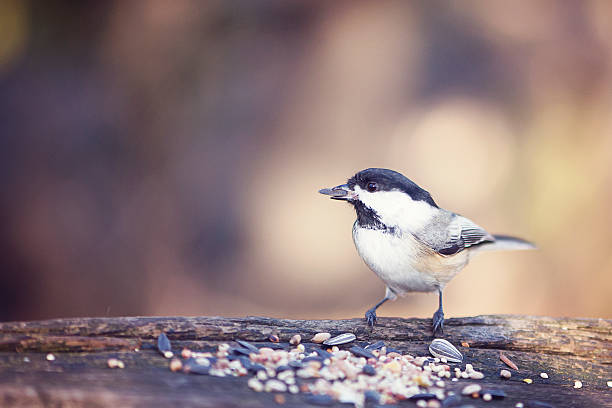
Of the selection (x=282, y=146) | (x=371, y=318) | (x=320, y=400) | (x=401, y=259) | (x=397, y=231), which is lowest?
(x=320, y=400)

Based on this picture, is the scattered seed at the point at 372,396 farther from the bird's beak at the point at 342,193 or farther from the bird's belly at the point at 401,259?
the bird's beak at the point at 342,193

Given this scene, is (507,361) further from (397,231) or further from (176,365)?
(176,365)

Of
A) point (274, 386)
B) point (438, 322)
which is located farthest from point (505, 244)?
point (274, 386)

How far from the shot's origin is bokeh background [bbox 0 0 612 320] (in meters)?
4.02

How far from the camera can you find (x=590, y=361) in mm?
2094

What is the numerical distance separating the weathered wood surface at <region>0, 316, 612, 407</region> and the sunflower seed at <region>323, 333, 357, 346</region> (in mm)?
43

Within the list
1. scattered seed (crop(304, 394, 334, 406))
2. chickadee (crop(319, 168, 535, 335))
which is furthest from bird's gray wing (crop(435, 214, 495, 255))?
scattered seed (crop(304, 394, 334, 406))

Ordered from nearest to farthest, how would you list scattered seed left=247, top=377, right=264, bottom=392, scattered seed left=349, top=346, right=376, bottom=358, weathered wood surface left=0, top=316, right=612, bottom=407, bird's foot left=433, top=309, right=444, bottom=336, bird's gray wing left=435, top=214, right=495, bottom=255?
1. weathered wood surface left=0, top=316, right=612, bottom=407
2. scattered seed left=247, top=377, right=264, bottom=392
3. scattered seed left=349, top=346, right=376, bottom=358
4. bird's foot left=433, top=309, right=444, bottom=336
5. bird's gray wing left=435, top=214, right=495, bottom=255

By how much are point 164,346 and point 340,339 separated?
2.15 feet

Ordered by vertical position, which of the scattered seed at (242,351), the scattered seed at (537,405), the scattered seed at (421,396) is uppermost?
the scattered seed at (242,351)

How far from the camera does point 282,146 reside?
14.1 ft

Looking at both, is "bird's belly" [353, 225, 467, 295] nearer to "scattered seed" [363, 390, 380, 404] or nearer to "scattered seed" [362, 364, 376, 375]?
"scattered seed" [362, 364, 376, 375]

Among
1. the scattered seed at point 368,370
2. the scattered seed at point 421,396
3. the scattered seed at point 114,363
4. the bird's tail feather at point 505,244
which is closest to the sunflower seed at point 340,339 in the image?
the scattered seed at point 368,370

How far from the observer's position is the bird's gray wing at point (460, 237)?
231 centimetres
